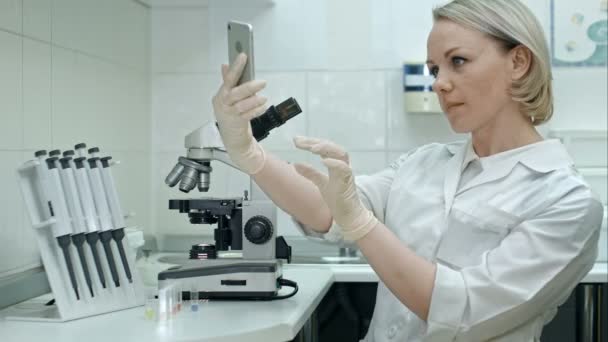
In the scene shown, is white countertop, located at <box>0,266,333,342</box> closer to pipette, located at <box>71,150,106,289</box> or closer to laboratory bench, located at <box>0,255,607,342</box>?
laboratory bench, located at <box>0,255,607,342</box>

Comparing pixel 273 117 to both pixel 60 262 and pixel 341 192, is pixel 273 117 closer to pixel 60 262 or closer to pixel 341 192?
pixel 341 192

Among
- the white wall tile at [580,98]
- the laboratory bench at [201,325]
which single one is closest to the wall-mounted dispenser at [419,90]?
the white wall tile at [580,98]

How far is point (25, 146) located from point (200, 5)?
43.0 inches

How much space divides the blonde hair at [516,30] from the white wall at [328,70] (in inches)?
40.0

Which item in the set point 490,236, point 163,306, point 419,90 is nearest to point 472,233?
point 490,236

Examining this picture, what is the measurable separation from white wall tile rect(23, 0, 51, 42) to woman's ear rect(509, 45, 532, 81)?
43.6 inches

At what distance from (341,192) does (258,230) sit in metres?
0.37

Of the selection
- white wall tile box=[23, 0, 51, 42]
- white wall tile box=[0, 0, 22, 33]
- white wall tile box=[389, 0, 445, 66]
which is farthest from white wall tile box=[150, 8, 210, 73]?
white wall tile box=[0, 0, 22, 33]

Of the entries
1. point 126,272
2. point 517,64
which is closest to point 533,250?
point 517,64

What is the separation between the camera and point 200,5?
106 inches

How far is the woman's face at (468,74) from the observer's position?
5.06ft

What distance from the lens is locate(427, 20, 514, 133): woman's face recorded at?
154 centimetres

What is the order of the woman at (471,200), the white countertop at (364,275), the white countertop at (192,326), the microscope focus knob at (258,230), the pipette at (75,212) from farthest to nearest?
the white countertop at (364,275) < the microscope focus knob at (258,230) < the pipette at (75,212) < the woman at (471,200) < the white countertop at (192,326)

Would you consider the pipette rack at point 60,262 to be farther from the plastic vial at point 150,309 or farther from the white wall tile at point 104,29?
the white wall tile at point 104,29
